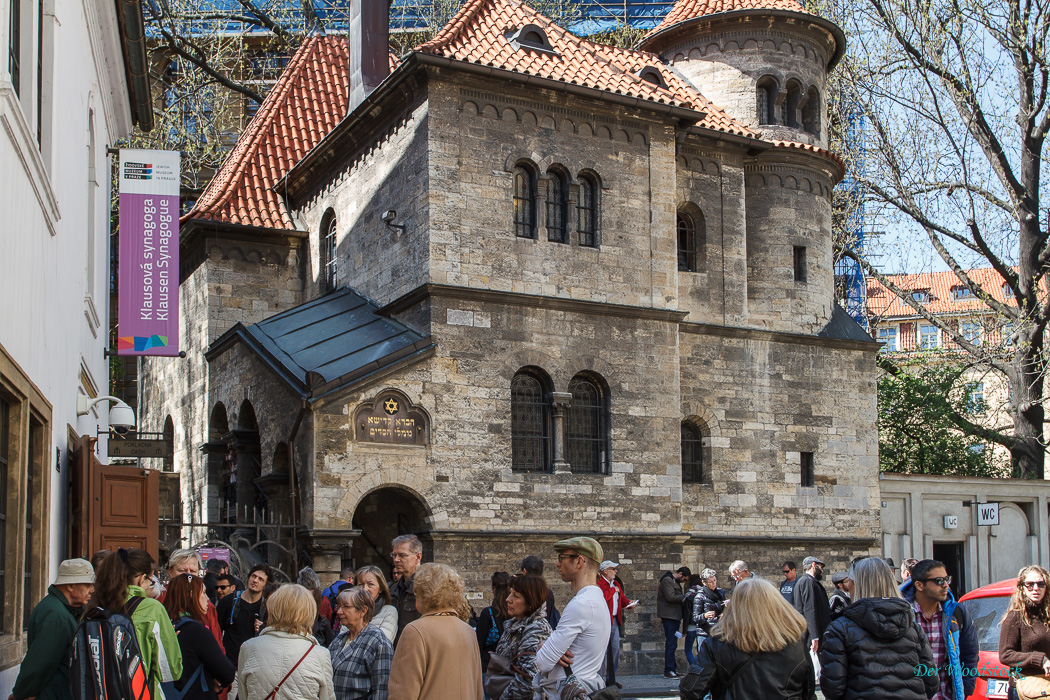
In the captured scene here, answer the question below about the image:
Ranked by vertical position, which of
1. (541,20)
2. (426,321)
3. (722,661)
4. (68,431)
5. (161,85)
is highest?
(161,85)

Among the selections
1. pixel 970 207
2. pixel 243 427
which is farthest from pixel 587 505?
pixel 970 207

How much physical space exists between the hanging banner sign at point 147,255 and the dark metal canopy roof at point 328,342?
342cm

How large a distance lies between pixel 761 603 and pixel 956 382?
31.3 m

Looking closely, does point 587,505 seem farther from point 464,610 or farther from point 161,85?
point 161,85

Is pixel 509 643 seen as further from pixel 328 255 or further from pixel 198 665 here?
pixel 328 255

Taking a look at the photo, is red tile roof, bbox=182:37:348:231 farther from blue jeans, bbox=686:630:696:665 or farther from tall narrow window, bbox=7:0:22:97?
tall narrow window, bbox=7:0:22:97

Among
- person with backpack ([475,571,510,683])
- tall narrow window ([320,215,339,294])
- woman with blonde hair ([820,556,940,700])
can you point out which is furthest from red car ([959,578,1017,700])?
tall narrow window ([320,215,339,294])

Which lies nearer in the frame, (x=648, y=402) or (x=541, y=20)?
(x=648, y=402)

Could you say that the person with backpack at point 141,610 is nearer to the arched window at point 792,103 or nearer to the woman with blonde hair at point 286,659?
the woman with blonde hair at point 286,659

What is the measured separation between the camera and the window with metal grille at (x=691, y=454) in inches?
838

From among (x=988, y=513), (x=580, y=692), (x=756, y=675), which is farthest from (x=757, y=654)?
(x=988, y=513)

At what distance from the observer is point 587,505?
61.9 feet

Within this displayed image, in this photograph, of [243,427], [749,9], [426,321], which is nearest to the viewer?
[426,321]

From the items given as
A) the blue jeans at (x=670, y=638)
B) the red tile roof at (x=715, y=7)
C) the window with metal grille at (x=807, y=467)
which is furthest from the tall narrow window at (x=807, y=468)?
the red tile roof at (x=715, y=7)
